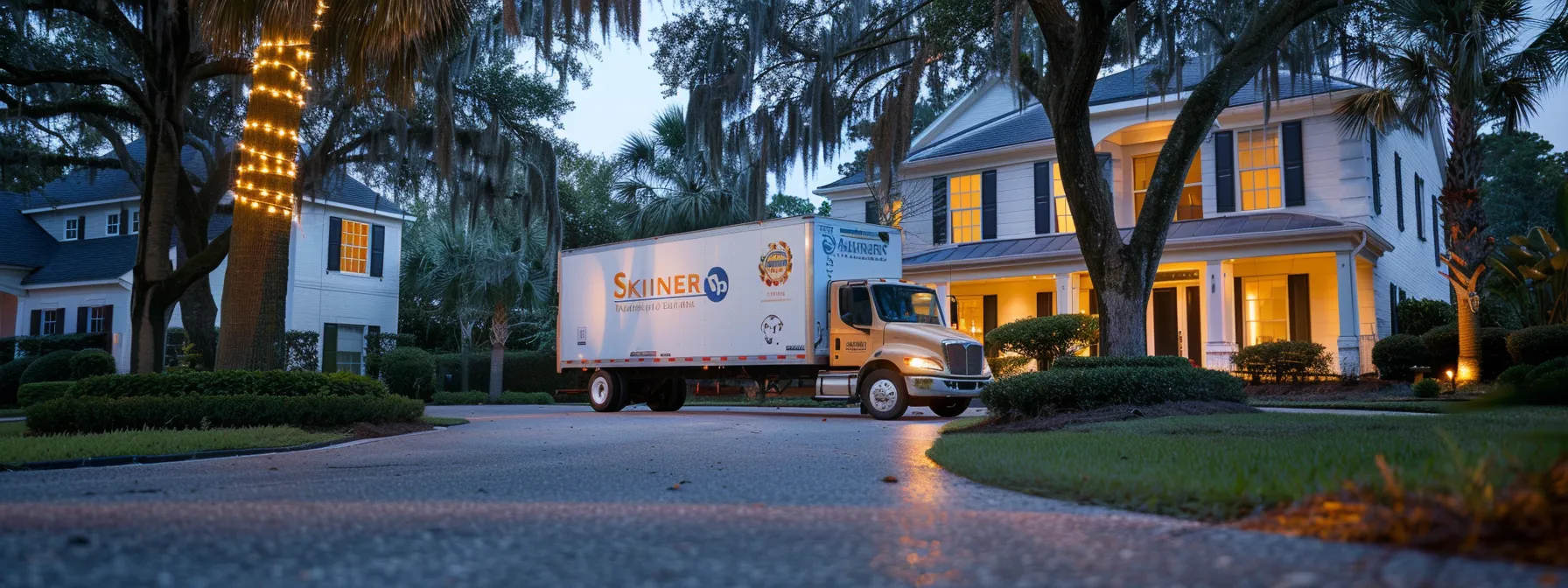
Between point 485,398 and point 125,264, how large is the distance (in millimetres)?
10443

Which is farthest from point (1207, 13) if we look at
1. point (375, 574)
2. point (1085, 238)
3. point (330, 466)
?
point (375, 574)

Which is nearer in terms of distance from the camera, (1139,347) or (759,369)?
(1139,347)

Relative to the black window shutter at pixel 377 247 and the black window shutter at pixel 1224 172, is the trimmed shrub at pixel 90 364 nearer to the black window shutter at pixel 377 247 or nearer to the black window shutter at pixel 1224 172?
the black window shutter at pixel 377 247

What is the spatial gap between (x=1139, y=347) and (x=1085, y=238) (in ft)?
4.76

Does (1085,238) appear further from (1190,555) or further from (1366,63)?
(1190,555)

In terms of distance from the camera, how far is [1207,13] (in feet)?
50.1

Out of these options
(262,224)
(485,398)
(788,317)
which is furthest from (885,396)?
(485,398)

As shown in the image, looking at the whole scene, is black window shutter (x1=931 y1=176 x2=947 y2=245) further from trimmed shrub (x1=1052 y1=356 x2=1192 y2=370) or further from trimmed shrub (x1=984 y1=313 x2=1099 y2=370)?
trimmed shrub (x1=1052 y1=356 x2=1192 y2=370)

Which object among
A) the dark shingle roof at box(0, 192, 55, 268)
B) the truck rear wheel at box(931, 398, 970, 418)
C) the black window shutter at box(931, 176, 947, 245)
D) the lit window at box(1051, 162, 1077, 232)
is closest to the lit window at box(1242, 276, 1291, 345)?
the lit window at box(1051, 162, 1077, 232)

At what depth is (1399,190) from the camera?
2459cm

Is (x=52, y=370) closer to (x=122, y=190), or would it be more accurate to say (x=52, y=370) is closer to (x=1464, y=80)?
(x=122, y=190)

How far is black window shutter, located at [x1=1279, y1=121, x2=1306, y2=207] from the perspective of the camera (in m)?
21.9

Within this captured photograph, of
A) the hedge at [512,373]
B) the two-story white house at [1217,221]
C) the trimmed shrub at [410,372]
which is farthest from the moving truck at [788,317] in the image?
the hedge at [512,373]

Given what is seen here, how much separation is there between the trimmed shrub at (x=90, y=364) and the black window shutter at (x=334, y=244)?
657 centimetres
